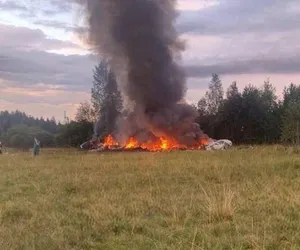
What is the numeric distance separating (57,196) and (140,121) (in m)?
49.2

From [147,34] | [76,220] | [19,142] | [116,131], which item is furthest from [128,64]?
[76,220]

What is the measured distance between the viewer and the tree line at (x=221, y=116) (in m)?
70.4

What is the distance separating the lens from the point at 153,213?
9547 millimetres

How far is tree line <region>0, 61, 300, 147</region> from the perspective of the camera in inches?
2771

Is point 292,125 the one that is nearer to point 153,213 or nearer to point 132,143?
point 132,143

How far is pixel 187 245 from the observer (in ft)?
22.4

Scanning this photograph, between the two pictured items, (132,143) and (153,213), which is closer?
(153,213)

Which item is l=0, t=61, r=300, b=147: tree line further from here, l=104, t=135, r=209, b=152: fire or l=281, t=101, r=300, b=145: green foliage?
l=104, t=135, r=209, b=152: fire

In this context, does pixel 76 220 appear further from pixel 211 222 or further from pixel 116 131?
pixel 116 131

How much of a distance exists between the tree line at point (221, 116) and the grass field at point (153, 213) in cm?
3643

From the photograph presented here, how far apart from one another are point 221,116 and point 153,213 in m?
64.9

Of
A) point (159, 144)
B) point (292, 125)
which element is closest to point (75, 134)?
point (159, 144)

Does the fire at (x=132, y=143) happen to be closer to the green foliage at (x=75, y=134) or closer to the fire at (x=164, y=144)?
the fire at (x=164, y=144)

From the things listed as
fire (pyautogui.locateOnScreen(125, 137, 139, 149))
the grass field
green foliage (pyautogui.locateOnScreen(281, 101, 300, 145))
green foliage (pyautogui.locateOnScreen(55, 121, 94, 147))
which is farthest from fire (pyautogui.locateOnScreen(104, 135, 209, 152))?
the grass field
